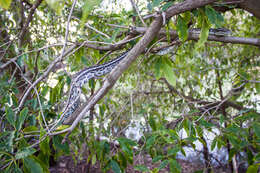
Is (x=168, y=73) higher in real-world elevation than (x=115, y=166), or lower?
higher

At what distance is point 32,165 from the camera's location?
776 mm

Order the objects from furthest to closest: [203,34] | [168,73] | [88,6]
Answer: [168,73] < [203,34] < [88,6]

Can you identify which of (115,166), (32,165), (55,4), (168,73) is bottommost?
(115,166)

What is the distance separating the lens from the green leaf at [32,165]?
770mm

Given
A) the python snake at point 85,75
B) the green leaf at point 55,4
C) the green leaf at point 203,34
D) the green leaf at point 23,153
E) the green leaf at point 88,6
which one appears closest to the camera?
the green leaf at point 55,4

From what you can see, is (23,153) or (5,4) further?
(23,153)

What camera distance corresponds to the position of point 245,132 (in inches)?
43.0

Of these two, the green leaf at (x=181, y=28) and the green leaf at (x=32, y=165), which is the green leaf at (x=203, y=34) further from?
the green leaf at (x=32, y=165)

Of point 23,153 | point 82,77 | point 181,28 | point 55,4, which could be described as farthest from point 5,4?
point 181,28

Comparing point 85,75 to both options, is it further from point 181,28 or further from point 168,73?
point 181,28

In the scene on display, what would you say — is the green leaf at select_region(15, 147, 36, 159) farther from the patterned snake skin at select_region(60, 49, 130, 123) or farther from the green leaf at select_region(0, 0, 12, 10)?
the green leaf at select_region(0, 0, 12, 10)

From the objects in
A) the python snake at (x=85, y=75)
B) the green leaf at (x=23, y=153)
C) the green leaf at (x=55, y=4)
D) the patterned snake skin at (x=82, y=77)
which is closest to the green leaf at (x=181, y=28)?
the python snake at (x=85, y=75)

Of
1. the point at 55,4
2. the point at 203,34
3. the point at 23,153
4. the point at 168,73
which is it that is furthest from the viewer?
the point at 168,73

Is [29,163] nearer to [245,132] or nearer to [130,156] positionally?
[130,156]
